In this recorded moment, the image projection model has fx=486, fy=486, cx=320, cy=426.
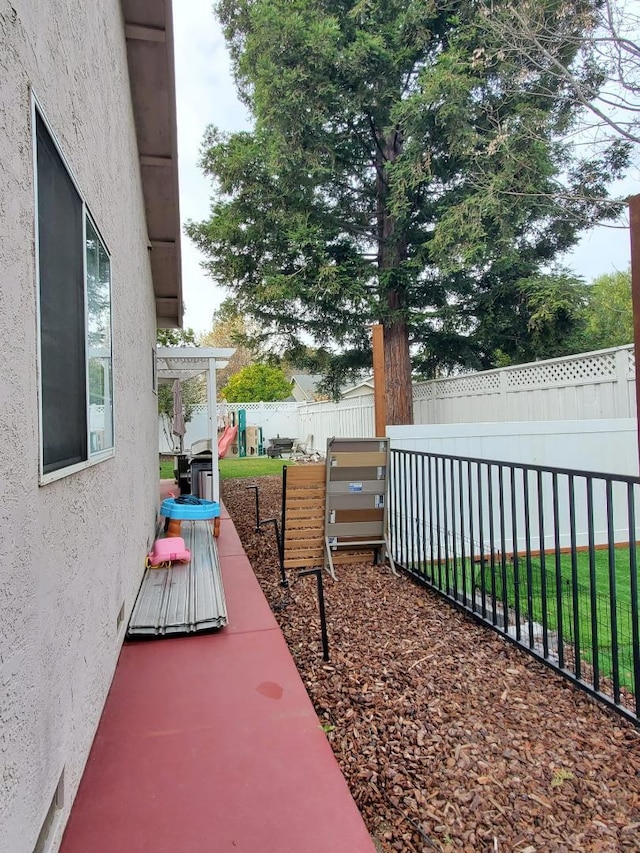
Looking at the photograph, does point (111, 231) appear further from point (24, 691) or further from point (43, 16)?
point (24, 691)

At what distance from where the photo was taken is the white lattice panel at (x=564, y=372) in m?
7.89

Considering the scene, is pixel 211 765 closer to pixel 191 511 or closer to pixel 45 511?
pixel 45 511

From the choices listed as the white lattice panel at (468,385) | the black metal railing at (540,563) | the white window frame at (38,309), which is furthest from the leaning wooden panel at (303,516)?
the white lattice panel at (468,385)

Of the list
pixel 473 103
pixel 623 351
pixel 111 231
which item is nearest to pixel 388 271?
pixel 473 103

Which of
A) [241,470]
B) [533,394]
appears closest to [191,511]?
[533,394]

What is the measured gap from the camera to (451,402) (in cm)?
1062

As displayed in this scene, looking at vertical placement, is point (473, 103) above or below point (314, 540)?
above

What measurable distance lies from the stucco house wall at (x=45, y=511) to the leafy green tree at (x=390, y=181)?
787 centimetres

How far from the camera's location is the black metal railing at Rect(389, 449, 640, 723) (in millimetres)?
2916

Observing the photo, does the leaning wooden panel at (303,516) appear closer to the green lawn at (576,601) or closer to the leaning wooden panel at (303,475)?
the leaning wooden panel at (303,475)

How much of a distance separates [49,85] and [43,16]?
188mm

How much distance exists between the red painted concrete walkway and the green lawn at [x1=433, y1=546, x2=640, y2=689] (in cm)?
181

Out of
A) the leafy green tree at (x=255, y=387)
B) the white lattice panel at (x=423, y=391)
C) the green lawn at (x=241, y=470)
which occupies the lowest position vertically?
the green lawn at (x=241, y=470)

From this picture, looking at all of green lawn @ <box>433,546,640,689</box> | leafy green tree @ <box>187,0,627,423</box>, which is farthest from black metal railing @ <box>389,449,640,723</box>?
leafy green tree @ <box>187,0,627,423</box>
